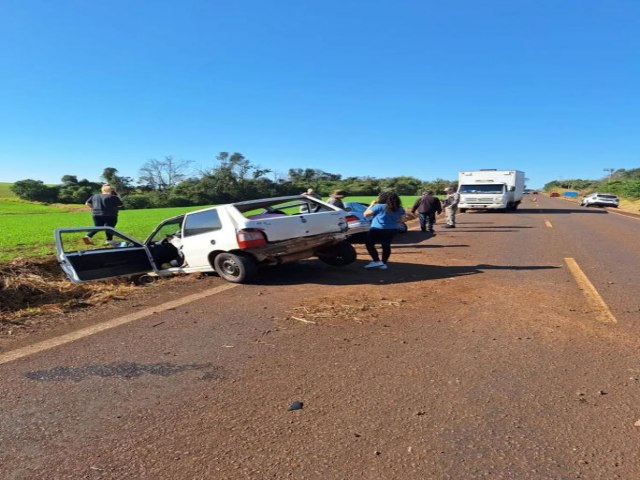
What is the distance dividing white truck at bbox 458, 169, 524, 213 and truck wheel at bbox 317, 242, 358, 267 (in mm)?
19953

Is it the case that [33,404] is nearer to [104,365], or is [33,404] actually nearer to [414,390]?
[104,365]

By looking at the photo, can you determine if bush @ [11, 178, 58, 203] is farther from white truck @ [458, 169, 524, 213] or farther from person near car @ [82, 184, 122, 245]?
person near car @ [82, 184, 122, 245]

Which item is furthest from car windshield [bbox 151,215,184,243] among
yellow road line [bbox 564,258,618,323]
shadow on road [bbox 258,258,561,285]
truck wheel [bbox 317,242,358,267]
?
yellow road line [bbox 564,258,618,323]

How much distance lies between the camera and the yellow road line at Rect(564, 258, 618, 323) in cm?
524

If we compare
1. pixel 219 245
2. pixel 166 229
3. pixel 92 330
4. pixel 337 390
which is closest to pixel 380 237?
pixel 219 245

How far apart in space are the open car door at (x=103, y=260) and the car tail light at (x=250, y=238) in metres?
1.98

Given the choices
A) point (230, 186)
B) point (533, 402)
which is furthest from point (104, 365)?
point (230, 186)

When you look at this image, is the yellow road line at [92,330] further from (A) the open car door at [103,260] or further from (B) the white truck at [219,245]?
(A) the open car door at [103,260]

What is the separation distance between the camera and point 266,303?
6047 mm

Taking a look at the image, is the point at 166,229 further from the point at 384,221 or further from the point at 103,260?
the point at 384,221

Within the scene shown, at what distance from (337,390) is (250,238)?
3.84m

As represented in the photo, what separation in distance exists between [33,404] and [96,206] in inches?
316

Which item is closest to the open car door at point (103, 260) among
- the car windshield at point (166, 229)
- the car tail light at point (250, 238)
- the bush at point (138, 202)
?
the car windshield at point (166, 229)

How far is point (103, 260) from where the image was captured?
24.0 feet
